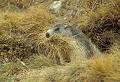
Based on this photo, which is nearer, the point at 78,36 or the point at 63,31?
the point at 78,36

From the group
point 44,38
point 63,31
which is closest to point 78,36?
point 63,31

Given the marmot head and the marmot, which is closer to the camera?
the marmot

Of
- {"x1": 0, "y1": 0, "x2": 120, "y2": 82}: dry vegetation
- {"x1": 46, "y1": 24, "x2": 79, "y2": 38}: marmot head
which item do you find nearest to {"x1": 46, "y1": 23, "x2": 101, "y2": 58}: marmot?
{"x1": 46, "y1": 24, "x2": 79, "y2": 38}: marmot head

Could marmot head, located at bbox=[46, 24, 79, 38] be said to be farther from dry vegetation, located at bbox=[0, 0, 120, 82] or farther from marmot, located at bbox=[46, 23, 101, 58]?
dry vegetation, located at bbox=[0, 0, 120, 82]

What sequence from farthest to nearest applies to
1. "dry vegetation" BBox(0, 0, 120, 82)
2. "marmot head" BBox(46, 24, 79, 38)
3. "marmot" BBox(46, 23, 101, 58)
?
1. "marmot head" BBox(46, 24, 79, 38)
2. "marmot" BBox(46, 23, 101, 58)
3. "dry vegetation" BBox(0, 0, 120, 82)

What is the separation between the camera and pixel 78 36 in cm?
642

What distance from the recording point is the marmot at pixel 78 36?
6200mm

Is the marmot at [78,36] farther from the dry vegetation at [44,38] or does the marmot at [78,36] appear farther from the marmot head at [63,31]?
the dry vegetation at [44,38]

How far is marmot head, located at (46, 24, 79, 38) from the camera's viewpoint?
6.49m

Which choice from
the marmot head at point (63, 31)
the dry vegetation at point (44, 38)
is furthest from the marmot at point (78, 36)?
the dry vegetation at point (44, 38)

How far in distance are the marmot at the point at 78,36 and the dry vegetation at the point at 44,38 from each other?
0.12 meters

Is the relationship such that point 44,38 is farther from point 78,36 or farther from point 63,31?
point 78,36

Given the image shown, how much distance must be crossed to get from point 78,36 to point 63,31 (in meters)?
0.27

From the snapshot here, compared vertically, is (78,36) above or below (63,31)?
below
